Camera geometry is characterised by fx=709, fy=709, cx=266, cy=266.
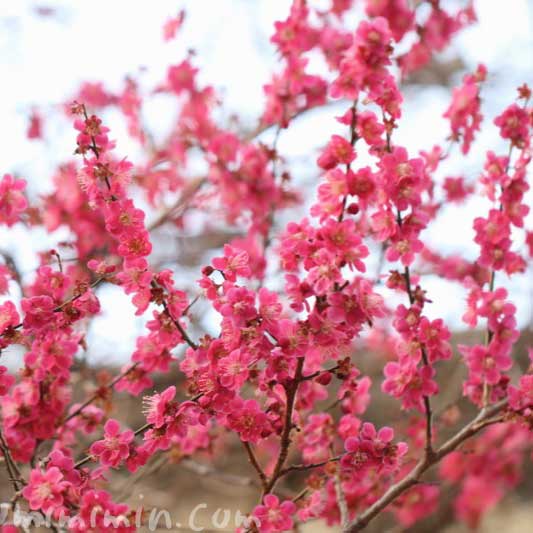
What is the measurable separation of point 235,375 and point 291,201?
66.6 inches

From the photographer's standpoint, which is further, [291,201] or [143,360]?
[291,201]

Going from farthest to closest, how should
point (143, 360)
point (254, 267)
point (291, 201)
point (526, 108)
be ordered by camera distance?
point (291, 201)
point (254, 267)
point (526, 108)
point (143, 360)

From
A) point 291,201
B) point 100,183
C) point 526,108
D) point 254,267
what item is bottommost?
point 100,183

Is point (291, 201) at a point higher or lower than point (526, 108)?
higher

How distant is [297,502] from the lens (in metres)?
1.86

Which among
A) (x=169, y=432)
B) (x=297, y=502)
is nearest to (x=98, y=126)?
(x=169, y=432)

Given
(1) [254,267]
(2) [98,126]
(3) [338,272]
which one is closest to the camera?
(3) [338,272]

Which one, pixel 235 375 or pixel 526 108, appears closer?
pixel 235 375

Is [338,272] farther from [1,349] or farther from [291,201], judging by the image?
[291,201]

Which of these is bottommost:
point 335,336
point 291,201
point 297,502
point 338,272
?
point 297,502

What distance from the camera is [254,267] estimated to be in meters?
2.68

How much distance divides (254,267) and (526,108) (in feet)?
3.77

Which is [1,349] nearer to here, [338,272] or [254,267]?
[338,272]

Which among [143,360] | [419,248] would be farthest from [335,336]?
[143,360]
